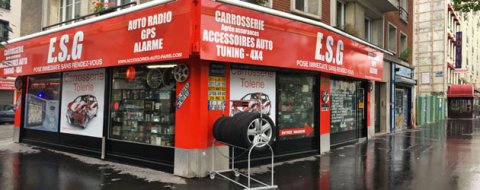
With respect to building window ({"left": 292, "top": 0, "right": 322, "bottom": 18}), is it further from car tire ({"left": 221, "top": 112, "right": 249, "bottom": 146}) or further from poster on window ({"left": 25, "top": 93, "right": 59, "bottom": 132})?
poster on window ({"left": 25, "top": 93, "right": 59, "bottom": 132})

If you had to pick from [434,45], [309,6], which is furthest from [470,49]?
[309,6]

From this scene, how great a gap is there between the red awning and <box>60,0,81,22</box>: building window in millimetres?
33702

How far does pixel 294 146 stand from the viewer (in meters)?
9.91

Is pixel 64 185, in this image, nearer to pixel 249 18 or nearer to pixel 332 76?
pixel 249 18

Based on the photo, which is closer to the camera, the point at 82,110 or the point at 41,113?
the point at 82,110

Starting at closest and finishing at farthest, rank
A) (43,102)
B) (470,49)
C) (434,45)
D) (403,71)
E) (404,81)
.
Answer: (43,102)
(404,81)
(403,71)
(434,45)
(470,49)

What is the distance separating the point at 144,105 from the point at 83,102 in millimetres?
2441

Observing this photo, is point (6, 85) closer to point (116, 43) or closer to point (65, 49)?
point (65, 49)

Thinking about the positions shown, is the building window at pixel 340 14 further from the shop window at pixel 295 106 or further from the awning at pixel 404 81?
the awning at pixel 404 81

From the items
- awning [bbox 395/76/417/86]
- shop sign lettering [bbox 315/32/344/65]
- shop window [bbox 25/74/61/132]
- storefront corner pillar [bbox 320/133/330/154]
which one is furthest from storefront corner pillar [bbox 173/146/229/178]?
awning [bbox 395/76/417/86]

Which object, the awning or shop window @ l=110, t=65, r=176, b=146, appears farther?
the awning

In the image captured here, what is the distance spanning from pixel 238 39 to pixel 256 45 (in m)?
0.53

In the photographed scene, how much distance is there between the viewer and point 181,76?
7.67 m

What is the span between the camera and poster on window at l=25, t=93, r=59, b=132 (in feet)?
36.9
